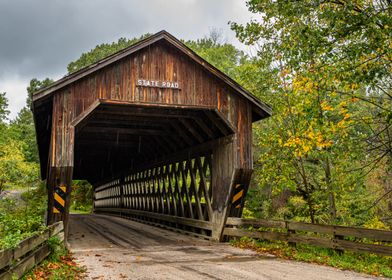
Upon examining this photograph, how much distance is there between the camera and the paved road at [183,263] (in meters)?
6.59

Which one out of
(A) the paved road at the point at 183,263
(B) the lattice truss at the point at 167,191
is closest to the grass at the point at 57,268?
(A) the paved road at the point at 183,263

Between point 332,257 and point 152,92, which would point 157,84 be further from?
point 332,257

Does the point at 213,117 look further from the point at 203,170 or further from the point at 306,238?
the point at 306,238

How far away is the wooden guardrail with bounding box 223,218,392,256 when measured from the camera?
24.5 feet

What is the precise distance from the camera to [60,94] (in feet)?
32.3

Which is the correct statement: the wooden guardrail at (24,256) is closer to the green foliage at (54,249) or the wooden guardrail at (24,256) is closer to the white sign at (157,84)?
the green foliage at (54,249)

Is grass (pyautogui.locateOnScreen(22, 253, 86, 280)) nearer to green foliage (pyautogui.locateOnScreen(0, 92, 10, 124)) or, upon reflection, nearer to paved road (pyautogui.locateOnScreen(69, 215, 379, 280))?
paved road (pyautogui.locateOnScreen(69, 215, 379, 280))

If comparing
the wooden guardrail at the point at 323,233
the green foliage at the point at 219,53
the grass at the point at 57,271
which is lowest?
the grass at the point at 57,271

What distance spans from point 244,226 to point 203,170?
9.69 feet

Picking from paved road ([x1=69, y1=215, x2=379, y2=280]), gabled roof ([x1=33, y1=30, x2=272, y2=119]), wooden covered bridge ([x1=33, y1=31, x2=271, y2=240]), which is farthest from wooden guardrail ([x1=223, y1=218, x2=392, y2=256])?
gabled roof ([x1=33, y1=30, x2=272, y2=119])

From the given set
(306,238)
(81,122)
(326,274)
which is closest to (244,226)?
(306,238)

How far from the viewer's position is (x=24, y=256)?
6188mm

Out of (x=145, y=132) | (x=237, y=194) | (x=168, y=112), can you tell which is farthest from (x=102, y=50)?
(x=237, y=194)

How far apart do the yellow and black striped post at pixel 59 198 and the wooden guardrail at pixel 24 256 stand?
66.0 inches
